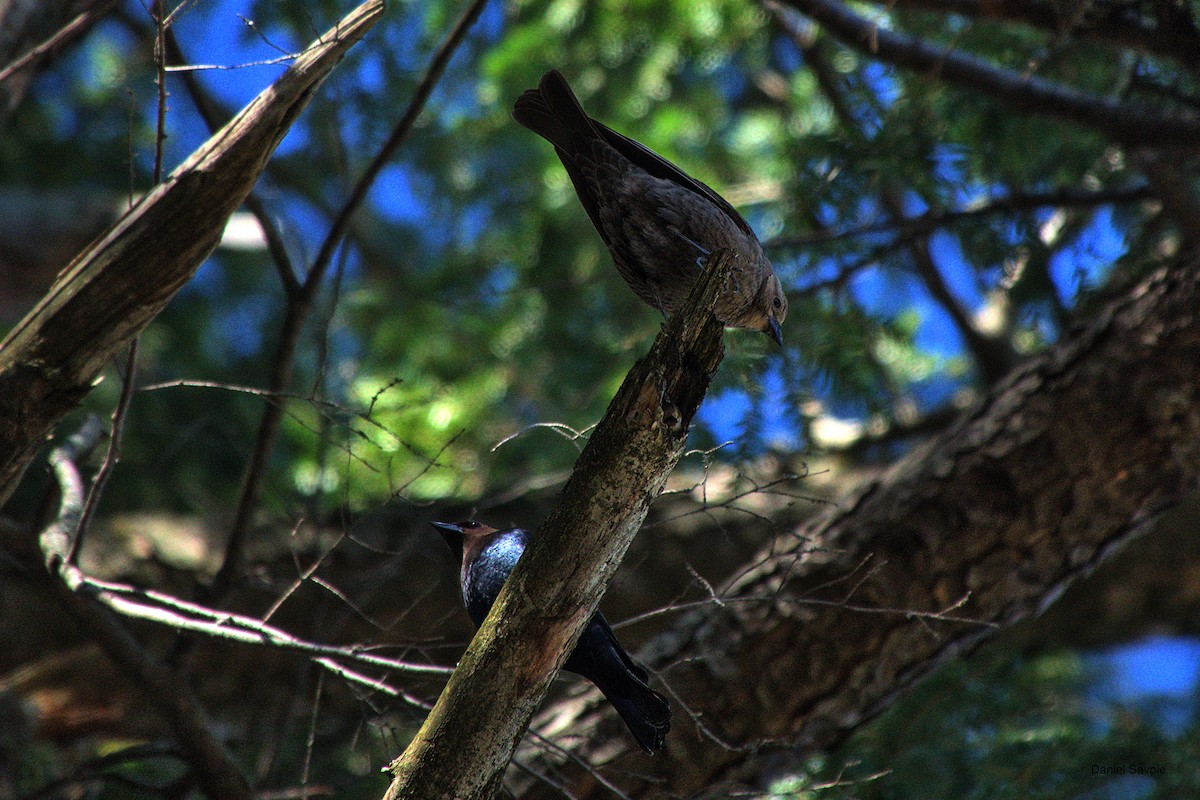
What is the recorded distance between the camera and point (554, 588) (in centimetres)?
181

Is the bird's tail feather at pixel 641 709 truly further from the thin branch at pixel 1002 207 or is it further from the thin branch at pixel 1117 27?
the thin branch at pixel 1117 27

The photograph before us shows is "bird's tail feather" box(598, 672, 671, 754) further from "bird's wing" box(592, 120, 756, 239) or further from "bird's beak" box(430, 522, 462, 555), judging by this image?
"bird's wing" box(592, 120, 756, 239)

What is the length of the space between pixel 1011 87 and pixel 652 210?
1507mm

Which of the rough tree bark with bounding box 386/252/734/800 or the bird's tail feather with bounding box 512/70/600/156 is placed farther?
the bird's tail feather with bounding box 512/70/600/156

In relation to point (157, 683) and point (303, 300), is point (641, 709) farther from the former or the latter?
point (303, 300)

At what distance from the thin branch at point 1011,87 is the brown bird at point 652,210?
897mm

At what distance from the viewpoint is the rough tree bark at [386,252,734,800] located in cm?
181

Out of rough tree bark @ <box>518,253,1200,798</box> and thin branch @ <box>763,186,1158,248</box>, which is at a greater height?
thin branch @ <box>763,186,1158,248</box>

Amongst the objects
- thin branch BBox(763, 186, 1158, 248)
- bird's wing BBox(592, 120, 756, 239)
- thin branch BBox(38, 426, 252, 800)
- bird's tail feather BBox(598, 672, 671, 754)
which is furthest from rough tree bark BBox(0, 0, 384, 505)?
thin branch BBox(763, 186, 1158, 248)

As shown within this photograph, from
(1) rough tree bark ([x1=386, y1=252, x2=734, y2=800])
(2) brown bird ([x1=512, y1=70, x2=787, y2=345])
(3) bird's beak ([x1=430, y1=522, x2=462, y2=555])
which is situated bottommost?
(1) rough tree bark ([x1=386, y1=252, x2=734, y2=800])

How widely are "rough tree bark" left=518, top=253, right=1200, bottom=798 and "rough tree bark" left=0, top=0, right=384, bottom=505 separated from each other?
1.61 metres

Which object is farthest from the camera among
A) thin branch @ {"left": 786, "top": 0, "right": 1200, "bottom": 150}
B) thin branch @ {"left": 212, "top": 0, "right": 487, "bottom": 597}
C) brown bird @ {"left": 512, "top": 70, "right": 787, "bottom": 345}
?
thin branch @ {"left": 786, "top": 0, "right": 1200, "bottom": 150}

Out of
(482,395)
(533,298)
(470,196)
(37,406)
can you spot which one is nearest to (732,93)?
(470,196)

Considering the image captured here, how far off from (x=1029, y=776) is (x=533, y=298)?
328 centimetres
